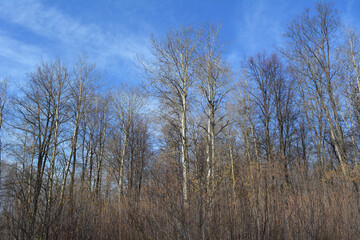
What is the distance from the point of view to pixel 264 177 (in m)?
4.15

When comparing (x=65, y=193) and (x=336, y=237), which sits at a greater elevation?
(x=65, y=193)

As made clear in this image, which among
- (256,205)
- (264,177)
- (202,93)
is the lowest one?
(256,205)

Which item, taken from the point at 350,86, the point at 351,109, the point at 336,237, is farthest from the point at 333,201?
the point at 351,109

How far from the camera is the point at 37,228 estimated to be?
4.34 meters

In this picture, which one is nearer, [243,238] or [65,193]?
[243,238]

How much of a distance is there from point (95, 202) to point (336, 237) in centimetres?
611

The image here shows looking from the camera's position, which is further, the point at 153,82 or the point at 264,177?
the point at 153,82

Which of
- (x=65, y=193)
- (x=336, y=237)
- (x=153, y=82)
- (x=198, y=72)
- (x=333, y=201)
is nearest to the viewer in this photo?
(x=65, y=193)

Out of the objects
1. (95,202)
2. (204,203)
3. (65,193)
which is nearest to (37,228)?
(65,193)

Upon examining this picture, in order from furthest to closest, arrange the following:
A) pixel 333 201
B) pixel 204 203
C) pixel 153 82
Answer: pixel 153 82, pixel 333 201, pixel 204 203

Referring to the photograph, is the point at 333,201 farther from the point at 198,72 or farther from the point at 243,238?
the point at 198,72

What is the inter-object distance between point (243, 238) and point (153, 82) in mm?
8833

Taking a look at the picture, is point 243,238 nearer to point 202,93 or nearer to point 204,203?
point 204,203

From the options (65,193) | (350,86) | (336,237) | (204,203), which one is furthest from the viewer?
(350,86)
